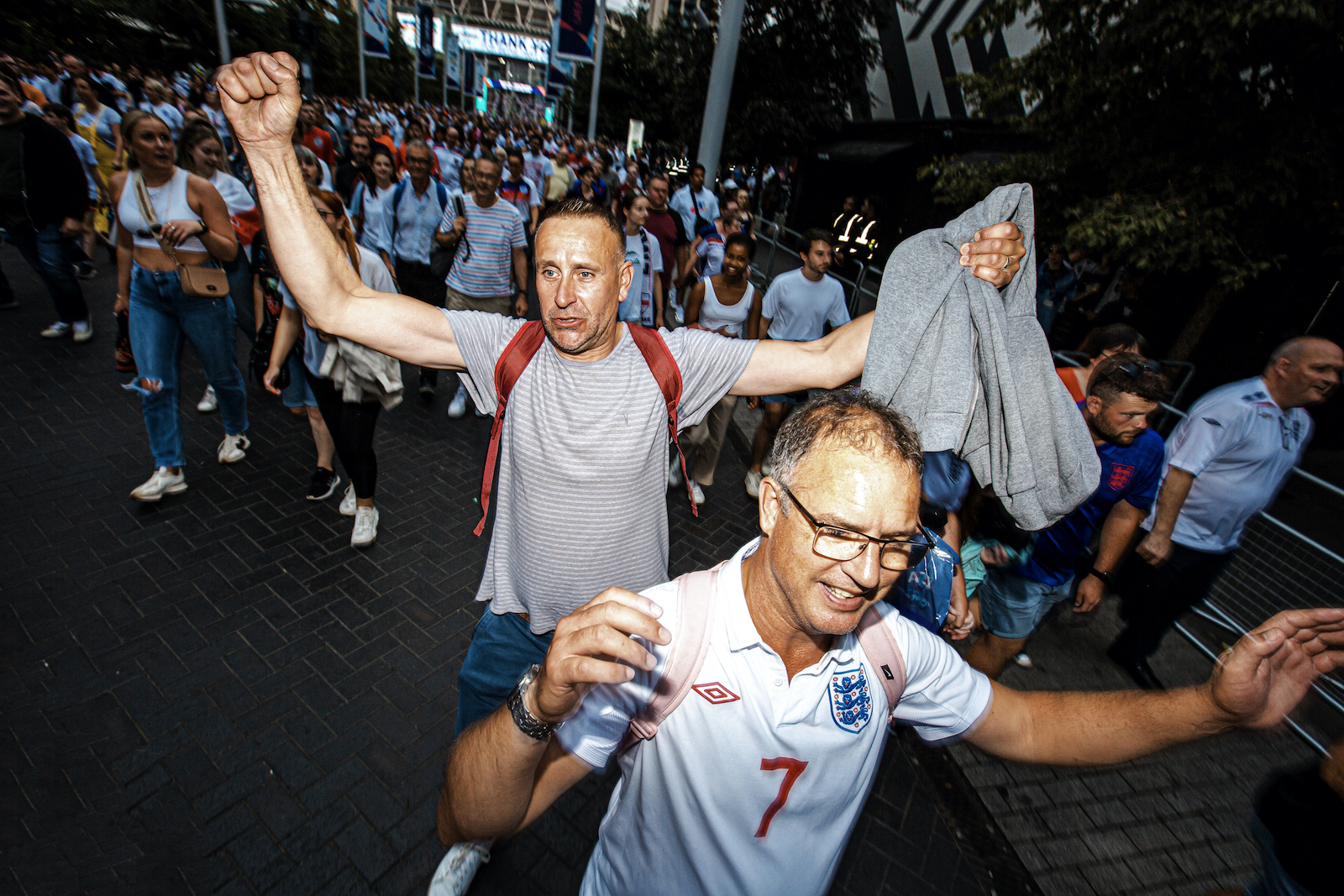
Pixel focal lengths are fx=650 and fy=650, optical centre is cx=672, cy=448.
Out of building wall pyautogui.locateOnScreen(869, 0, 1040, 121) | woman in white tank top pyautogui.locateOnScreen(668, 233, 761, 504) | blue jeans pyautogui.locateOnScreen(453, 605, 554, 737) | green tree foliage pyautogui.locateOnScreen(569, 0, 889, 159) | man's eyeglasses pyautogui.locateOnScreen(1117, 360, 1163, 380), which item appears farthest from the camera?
green tree foliage pyautogui.locateOnScreen(569, 0, 889, 159)

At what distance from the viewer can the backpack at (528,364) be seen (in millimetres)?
2236

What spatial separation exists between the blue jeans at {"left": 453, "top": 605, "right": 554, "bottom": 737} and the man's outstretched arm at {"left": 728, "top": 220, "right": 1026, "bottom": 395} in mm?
1203

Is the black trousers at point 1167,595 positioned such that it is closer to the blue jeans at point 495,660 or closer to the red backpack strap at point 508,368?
the blue jeans at point 495,660

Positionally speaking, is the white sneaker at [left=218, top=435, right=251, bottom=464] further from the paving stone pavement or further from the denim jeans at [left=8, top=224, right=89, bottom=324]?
the denim jeans at [left=8, top=224, right=89, bottom=324]

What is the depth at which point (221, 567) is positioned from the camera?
4277mm

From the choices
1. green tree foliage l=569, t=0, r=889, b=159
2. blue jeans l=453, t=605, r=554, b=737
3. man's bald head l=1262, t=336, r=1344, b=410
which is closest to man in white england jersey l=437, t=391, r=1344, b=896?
blue jeans l=453, t=605, r=554, b=737

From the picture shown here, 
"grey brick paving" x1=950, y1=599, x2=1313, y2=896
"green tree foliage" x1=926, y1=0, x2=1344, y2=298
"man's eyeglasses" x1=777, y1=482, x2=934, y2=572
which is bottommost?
"grey brick paving" x1=950, y1=599, x2=1313, y2=896

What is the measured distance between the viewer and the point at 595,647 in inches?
45.4

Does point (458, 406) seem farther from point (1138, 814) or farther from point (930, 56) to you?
point (930, 56)

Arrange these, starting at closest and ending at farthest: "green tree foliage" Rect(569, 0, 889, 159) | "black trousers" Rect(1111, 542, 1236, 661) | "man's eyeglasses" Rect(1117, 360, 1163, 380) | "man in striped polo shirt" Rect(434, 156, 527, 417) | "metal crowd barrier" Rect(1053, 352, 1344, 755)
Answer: "man's eyeglasses" Rect(1117, 360, 1163, 380), "black trousers" Rect(1111, 542, 1236, 661), "metal crowd barrier" Rect(1053, 352, 1344, 755), "man in striped polo shirt" Rect(434, 156, 527, 417), "green tree foliage" Rect(569, 0, 889, 159)

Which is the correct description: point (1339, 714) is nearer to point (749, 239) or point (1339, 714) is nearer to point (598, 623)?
point (749, 239)

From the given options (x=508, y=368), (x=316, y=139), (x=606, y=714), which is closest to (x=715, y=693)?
(x=606, y=714)

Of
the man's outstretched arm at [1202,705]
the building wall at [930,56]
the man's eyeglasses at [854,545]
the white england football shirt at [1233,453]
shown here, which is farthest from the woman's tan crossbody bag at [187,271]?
the building wall at [930,56]

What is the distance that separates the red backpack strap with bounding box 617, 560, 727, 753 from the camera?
Result: 147 cm
